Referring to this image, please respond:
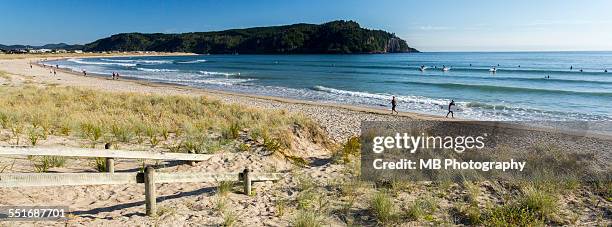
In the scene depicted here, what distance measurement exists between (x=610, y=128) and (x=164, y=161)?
20.0m

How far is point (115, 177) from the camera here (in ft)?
17.5

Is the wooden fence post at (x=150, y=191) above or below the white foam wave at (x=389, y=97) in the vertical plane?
above

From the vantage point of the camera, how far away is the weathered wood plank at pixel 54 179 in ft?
15.4

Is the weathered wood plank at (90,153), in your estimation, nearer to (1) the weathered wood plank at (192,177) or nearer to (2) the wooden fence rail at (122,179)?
(2) the wooden fence rail at (122,179)

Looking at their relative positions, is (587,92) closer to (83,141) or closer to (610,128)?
(610,128)

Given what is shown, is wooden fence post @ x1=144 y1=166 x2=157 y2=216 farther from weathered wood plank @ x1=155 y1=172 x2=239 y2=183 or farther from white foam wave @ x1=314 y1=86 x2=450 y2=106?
white foam wave @ x1=314 y1=86 x2=450 y2=106

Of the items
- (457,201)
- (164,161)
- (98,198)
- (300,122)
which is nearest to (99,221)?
(98,198)

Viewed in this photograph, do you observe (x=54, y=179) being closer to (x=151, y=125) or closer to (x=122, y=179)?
(x=122, y=179)

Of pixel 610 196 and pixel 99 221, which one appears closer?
pixel 99 221

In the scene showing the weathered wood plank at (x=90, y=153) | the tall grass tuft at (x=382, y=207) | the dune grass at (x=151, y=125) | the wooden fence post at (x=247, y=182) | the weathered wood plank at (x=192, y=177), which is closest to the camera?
the weathered wood plank at (x=90, y=153)

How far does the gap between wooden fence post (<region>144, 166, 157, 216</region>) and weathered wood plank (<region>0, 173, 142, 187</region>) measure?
0.23 metres

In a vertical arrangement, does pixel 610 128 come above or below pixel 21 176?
below

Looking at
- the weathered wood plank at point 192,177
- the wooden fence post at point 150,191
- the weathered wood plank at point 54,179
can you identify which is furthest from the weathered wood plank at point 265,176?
the weathered wood plank at point 54,179

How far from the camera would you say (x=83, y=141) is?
9680 mm
